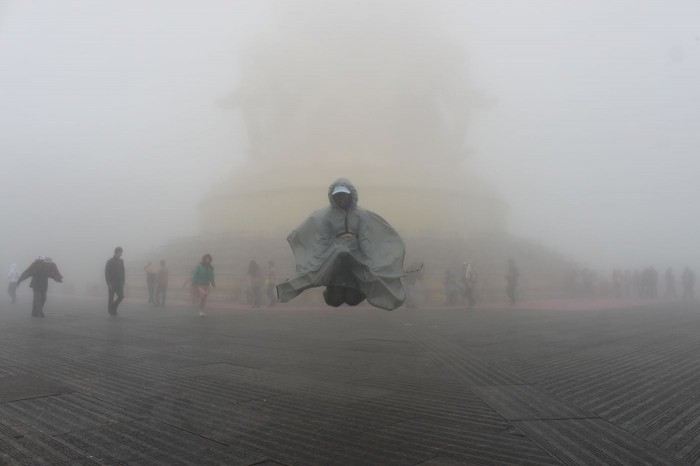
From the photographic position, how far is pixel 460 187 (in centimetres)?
3475

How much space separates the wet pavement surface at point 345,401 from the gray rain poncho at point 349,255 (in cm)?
86

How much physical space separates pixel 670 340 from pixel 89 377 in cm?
844

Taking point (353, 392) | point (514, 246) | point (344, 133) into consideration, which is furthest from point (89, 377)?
point (344, 133)

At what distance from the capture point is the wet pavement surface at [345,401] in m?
3.12

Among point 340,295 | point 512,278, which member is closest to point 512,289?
point 512,278

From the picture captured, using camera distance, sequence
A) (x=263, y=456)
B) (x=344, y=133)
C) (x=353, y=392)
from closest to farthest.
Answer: (x=263, y=456) → (x=353, y=392) → (x=344, y=133)

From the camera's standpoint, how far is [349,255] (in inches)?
224

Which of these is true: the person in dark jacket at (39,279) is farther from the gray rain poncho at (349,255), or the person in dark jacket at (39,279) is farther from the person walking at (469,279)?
the person walking at (469,279)

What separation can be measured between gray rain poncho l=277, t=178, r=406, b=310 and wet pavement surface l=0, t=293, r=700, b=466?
2.81 feet

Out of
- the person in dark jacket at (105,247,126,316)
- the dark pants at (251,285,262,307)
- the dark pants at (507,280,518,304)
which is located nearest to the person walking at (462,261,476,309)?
the dark pants at (507,280,518,304)

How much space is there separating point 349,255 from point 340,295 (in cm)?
49

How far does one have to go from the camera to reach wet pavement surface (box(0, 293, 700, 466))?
10.2 ft

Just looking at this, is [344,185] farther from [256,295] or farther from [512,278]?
[512,278]

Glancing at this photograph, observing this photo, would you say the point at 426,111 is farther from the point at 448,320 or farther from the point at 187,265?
the point at 448,320
